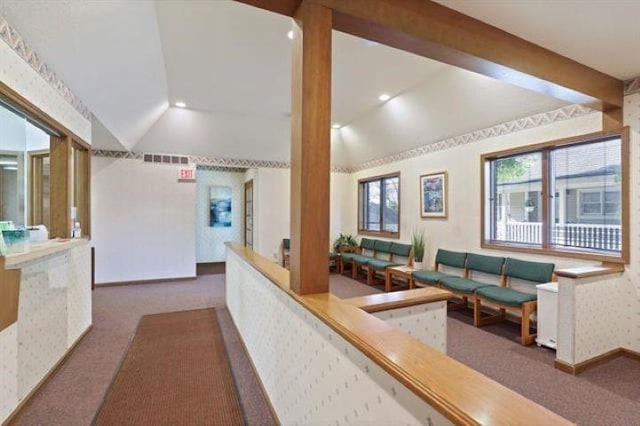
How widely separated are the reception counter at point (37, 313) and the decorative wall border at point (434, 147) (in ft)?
10.8

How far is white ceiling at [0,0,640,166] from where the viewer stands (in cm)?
219

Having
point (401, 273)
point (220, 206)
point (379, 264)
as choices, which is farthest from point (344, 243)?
point (220, 206)

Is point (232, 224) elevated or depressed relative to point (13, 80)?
depressed

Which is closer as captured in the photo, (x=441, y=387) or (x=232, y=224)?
(x=441, y=387)

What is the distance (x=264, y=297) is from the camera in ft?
8.06

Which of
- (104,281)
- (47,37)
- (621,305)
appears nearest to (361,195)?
(621,305)

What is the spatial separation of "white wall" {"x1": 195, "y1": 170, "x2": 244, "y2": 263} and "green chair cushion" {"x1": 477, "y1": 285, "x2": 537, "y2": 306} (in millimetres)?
6336

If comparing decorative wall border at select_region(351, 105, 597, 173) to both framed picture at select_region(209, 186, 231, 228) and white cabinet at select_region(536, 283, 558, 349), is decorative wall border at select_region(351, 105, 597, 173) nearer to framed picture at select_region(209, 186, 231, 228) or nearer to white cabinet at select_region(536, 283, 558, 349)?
white cabinet at select_region(536, 283, 558, 349)

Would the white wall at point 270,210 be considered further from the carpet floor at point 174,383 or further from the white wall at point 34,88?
the white wall at point 34,88

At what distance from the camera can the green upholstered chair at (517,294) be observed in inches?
129

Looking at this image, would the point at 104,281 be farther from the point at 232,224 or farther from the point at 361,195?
the point at 361,195

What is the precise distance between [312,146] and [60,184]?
296 cm

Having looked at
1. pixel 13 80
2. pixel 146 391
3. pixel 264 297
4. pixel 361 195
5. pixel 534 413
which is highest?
pixel 13 80

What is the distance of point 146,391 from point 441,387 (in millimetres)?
2479
